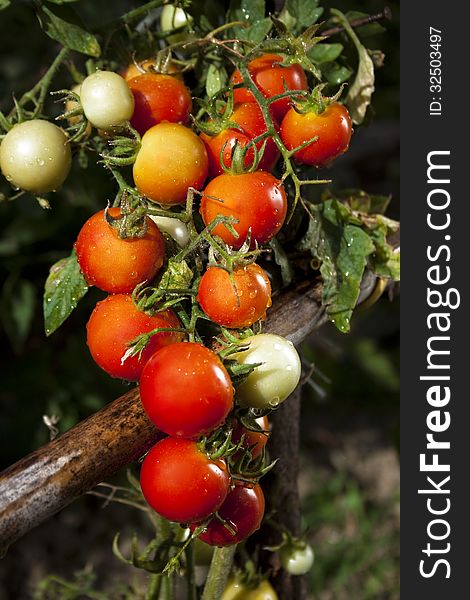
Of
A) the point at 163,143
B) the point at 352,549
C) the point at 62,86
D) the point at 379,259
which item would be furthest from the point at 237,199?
the point at 352,549

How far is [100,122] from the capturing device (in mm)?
727

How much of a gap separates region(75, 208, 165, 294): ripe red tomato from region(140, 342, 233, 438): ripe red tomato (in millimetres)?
86

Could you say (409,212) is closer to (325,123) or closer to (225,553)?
(325,123)

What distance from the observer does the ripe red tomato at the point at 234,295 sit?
0.64 m

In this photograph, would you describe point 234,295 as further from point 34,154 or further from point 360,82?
point 360,82

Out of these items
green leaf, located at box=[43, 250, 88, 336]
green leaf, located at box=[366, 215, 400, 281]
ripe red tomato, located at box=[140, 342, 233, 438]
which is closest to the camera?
ripe red tomato, located at box=[140, 342, 233, 438]

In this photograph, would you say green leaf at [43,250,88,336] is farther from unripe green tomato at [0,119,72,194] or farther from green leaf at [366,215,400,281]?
green leaf at [366,215,400,281]

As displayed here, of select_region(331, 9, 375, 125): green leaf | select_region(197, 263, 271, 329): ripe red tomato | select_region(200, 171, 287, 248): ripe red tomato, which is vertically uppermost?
select_region(331, 9, 375, 125): green leaf

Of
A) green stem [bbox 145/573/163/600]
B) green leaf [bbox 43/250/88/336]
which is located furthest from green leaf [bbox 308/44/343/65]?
green stem [bbox 145/573/163/600]

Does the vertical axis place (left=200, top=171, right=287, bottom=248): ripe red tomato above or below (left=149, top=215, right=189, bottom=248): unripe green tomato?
above

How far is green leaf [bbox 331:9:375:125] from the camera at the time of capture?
2.91ft

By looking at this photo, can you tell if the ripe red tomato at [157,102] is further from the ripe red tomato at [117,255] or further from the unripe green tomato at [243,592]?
the unripe green tomato at [243,592]

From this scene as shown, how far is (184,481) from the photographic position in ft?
2.00

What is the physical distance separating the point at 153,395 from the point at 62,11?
0.43 m
